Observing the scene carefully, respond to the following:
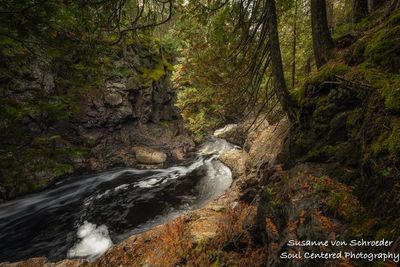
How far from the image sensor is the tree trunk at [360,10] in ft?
17.9

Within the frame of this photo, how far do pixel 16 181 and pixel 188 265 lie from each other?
31.0ft

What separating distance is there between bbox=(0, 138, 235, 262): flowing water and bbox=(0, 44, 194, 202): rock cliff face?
42.7 inches

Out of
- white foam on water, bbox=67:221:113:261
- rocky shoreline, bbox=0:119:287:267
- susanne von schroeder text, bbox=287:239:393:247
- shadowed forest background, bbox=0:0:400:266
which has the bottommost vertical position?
white foam on water, bbox=67:221:113:261

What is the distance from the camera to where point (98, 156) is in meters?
14.7

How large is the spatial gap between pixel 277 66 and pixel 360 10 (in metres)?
2.64

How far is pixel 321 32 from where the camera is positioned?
484 centimetres

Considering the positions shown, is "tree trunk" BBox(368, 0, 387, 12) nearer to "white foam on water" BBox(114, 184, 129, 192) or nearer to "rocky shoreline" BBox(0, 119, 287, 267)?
"rocky shoreline" BBox(0, 119, 287, 267)

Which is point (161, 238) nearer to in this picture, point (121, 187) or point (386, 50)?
point (386, 50)

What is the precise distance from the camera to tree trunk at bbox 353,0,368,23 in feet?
17.9

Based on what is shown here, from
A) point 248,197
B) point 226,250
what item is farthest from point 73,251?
point 248,197

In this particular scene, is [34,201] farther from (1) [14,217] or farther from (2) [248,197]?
(2) [248,197]

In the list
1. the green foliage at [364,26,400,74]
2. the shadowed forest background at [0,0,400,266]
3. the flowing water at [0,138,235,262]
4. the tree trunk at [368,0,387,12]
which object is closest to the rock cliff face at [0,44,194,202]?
the flowing water at [0,138,235,262]

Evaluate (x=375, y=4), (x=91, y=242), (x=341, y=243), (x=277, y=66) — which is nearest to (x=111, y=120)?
(x=91, y=242)

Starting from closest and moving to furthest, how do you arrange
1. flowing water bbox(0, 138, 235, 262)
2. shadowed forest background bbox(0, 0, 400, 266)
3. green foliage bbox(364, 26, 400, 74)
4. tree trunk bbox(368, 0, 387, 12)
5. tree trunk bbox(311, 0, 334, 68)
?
1. shadowed forest background bbox(0, 0, 400, 266)
2. green foliage bbox(364, 26, 400, 74)
3. tree trunk bbox(311, 0, 334, 68)
4. tree trunk bbox(368, 0, 387, 12)
5. flowing water bbox(0, 138, 235, 262)
